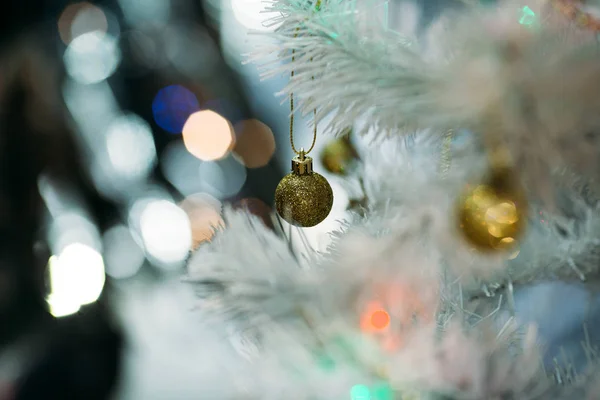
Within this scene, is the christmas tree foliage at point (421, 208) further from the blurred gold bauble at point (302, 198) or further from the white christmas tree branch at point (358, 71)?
the blurred gold bauble at point (302, 198)

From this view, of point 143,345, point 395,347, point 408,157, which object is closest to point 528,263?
point 408,157

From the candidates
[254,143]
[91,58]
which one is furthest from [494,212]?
[91,58]

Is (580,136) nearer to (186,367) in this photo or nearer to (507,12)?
(507,12)

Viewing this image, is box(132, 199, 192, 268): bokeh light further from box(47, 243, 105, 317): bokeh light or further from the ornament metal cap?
A: the ornament metal cap

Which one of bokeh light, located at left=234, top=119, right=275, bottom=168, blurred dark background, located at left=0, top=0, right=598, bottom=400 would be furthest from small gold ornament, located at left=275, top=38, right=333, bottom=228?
bokeh light, located at left=234, top=119, right=275, bottom=168

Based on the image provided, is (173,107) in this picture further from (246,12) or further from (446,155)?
(446,155)

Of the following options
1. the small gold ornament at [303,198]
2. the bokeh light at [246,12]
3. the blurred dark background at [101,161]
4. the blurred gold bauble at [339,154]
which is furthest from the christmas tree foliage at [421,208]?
the bokeh light at [246,12]
